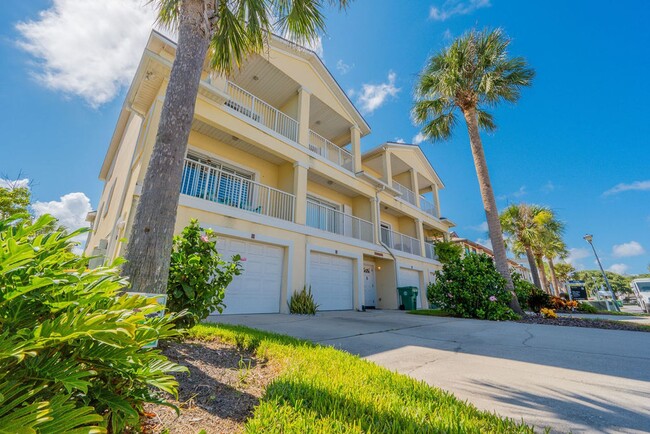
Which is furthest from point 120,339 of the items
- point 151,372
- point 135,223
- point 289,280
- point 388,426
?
point 289,280

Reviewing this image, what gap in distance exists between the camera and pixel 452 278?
927 centimetres

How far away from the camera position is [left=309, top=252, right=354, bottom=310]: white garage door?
998 centimetres

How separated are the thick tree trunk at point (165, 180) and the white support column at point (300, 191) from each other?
649 cm

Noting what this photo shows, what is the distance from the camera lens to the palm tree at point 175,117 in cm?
258

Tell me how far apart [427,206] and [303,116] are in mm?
11989

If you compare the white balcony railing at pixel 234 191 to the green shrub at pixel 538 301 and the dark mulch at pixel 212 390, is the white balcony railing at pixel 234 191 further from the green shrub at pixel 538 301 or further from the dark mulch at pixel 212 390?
the green shrub at pixel 538 301

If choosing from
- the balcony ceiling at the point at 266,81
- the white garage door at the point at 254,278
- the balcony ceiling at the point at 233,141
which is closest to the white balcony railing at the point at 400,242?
the balcony ceiling at the point at 233,141

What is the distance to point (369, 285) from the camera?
13.5 meters

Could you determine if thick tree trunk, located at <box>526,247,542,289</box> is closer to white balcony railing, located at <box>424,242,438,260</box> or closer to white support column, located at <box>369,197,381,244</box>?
white balcony railing, located at <box>424,242,438,260</box>

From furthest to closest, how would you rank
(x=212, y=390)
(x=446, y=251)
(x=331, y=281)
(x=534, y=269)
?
(x=534, y=269)
(x=446, y=251)
(x=331, y=281)
(x=212, y=390)

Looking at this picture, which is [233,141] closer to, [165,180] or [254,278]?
[254,278]

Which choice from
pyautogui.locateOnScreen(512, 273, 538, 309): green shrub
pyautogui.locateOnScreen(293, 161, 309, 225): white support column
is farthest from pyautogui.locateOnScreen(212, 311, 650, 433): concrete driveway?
pyautogui.locateOnScreen(512, 273, 538, 309): green shrub

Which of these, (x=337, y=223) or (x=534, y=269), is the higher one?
(x=337, y=223)

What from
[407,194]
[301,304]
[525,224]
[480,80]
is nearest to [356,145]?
[480,80]
